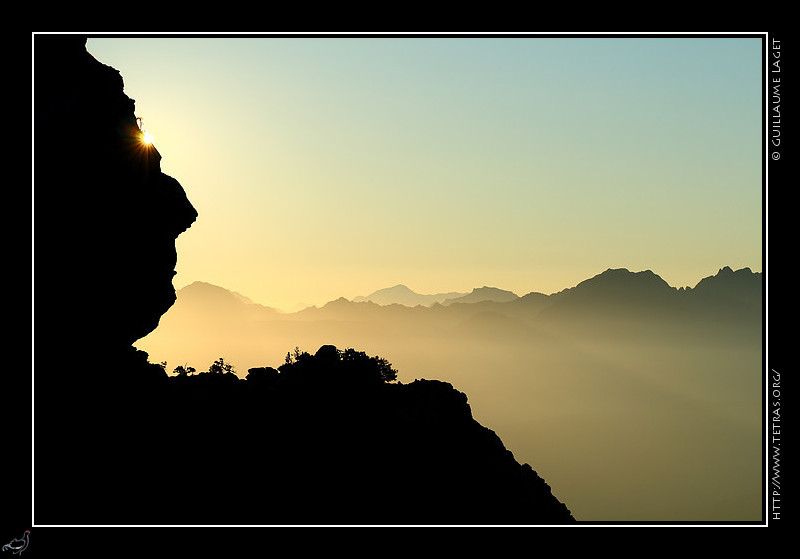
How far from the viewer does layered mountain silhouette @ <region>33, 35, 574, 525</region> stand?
82.5 ft

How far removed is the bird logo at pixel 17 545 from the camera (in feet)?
50.5

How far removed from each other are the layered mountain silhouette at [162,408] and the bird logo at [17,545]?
1157 millimetres

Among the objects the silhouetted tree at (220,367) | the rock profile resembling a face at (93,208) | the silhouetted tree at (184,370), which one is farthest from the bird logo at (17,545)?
the silhouetted tree at (220,367)

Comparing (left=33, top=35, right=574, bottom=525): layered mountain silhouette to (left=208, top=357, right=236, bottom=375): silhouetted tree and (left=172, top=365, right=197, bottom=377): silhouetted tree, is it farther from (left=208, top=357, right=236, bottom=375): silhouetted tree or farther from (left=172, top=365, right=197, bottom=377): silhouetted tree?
(left=172, top=365, right=197, bottom=377): silhouetted tree

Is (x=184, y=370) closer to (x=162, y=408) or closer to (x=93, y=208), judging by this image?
(x=162, y=408)

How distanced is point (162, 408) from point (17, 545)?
61.5ft

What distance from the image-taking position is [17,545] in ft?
50.8

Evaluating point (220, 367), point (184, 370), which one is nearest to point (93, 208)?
point (184, 370)

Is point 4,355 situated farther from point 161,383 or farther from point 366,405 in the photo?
point 366,405

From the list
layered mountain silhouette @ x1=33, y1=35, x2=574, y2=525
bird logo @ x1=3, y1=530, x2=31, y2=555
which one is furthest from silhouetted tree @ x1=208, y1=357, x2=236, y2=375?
bird logo @ x1=3, y1=530, x2=31, y2=555

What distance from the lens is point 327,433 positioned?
37344mm

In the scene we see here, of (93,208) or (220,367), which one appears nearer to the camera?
(93,208)
